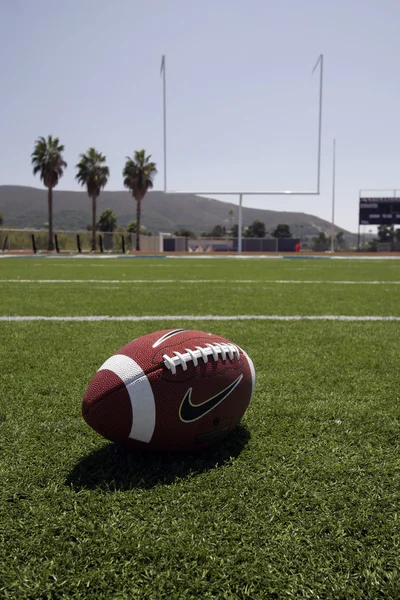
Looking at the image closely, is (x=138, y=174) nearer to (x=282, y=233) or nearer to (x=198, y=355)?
(x=198, y=355)

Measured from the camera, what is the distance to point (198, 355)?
1.88m

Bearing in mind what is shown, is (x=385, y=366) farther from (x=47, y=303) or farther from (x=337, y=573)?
(x=47, y=303)

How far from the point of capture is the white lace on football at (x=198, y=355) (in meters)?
1.83

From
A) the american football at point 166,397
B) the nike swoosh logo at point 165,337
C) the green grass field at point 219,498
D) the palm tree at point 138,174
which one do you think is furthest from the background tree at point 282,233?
the american football at point 166,397

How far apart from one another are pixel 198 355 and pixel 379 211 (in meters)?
37.4

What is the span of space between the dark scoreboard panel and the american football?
3682 centimetres

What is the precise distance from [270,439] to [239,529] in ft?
2.24

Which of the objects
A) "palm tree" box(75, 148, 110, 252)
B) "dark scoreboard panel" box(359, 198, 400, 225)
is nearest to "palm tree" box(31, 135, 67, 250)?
"palm tree" box(75, 148, 110, 252)

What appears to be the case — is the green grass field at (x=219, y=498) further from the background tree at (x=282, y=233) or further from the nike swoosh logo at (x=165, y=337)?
the background tree at (x=282, y=233)

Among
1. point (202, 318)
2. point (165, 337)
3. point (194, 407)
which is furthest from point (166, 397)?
A: point (202, 318)

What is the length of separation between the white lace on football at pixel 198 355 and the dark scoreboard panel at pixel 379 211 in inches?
1445

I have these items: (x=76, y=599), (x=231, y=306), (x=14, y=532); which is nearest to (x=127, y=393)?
(x=14, y=532)

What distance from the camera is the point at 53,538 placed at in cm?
138

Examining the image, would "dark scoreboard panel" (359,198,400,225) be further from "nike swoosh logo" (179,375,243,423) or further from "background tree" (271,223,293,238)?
"background tree" (271,223,293,238)
